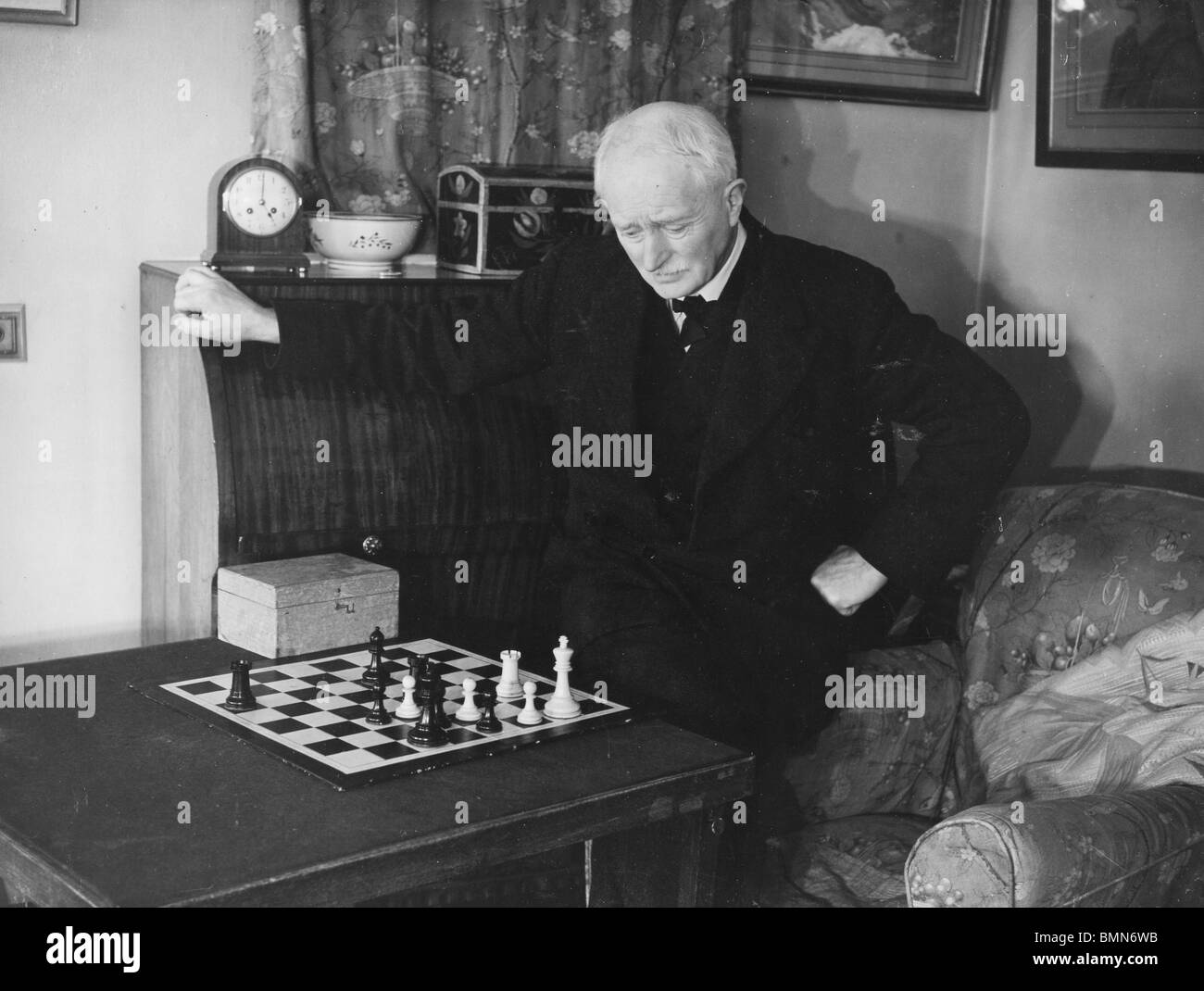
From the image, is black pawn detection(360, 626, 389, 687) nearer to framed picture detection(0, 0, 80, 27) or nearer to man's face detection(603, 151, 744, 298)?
man's face detection(603, 151, 744, 298)

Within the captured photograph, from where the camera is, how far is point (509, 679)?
2.50 metres

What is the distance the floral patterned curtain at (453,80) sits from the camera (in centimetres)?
329

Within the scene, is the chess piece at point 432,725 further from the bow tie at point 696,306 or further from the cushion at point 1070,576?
the cushion at point 1070,576

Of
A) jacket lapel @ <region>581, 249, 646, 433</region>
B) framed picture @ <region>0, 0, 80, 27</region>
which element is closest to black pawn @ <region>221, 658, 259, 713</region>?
jacket lapel @ <region>581, 249, 646, 433</region>

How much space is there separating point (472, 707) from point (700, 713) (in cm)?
59

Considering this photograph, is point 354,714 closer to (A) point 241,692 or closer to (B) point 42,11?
(A) point 241,692

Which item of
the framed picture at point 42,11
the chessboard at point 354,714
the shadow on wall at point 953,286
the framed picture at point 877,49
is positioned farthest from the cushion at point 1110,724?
the framed picture at point 42,11

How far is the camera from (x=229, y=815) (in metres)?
1.95

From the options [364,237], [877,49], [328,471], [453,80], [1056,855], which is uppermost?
[877,49]

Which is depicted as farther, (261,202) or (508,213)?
(508,213)

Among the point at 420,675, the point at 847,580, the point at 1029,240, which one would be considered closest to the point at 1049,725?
the point at 847,580

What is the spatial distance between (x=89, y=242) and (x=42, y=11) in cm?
51

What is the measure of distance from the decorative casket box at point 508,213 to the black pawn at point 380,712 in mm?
1284

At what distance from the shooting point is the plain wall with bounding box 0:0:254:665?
317 cm
